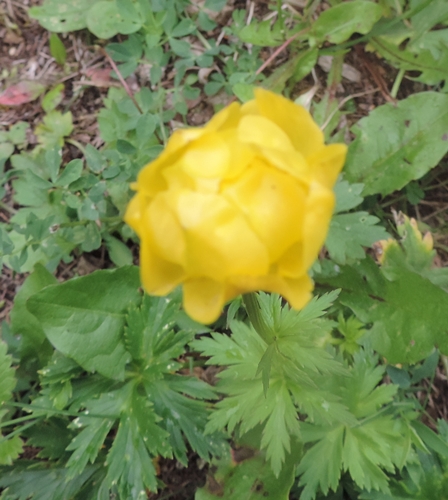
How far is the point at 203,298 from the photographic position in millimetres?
613

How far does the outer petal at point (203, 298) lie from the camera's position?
59cm

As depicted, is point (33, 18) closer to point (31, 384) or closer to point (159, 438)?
point (31, 384)

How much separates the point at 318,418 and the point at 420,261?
62 centimetres

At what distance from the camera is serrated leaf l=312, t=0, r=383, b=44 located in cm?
166

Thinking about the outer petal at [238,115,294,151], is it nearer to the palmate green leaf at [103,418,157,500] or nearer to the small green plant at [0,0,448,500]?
the small green plant at [0,0,448,500]

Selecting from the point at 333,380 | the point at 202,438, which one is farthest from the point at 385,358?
the point at 202,438

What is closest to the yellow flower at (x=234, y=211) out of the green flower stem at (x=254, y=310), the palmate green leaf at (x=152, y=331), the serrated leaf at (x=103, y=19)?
the green flower stem at (x=254, y=310)

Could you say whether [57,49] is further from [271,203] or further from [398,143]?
[271,203]

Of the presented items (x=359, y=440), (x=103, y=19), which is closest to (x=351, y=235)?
(x=359, y=440)

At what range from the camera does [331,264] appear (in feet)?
5.04

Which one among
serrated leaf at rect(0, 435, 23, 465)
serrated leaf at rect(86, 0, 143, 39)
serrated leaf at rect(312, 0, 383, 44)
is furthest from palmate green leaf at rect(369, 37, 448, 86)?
serrated leaf at rect(0, 435, 23, 465)

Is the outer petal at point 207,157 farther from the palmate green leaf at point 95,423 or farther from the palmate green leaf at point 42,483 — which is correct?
the palmate green leaf at point 42,483

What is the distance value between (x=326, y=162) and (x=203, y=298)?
236 mm

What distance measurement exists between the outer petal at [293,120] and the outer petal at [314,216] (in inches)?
3.8
